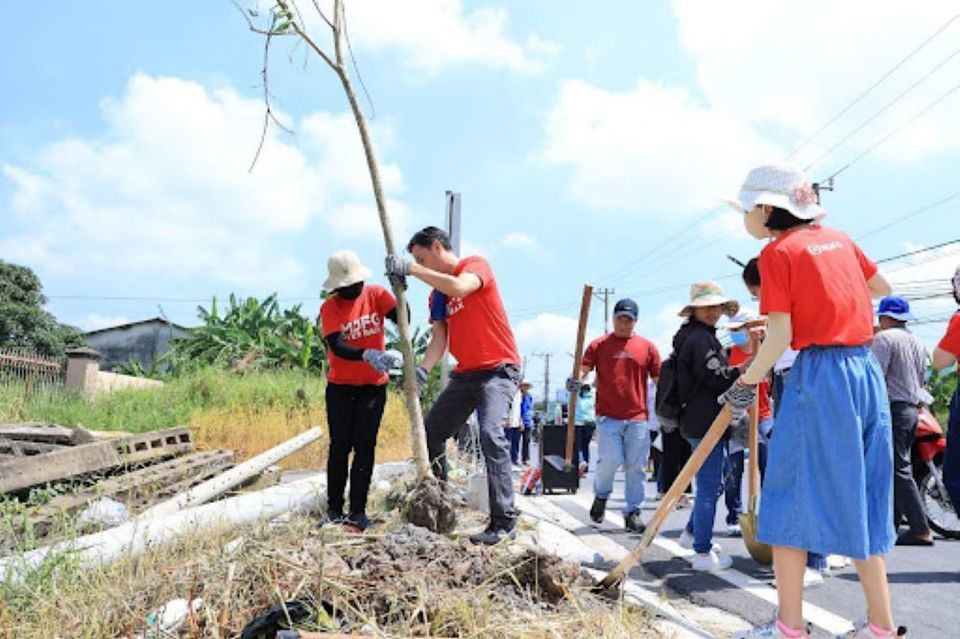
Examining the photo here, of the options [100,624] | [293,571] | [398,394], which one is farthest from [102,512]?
[398,394]

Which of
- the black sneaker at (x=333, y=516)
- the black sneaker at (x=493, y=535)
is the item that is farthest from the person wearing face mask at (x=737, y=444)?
the black sneaker at (x=333, y=516)

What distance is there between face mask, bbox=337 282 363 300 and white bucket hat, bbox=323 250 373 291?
7 cm

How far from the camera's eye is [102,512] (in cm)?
551

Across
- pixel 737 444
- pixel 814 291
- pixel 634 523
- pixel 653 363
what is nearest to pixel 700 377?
pixel 737 444

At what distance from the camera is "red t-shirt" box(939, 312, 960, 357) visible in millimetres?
5434

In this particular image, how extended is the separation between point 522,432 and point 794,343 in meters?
15.0

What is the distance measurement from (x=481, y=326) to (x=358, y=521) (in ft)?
4.84

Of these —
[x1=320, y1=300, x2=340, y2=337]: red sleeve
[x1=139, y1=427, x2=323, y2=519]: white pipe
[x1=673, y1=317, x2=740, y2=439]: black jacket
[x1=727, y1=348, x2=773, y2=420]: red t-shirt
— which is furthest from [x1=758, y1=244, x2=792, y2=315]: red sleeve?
[x1=139, y1=427, x2=323, y2=519]: white pipe

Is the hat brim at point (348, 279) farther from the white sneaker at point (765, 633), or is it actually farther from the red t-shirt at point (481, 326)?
the white sneaker at point (765, 633)

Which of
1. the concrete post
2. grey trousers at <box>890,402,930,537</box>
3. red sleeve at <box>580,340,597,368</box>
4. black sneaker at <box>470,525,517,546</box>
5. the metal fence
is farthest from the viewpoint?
the concrete post

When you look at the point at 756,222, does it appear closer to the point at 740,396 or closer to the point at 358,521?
the point at 740,396

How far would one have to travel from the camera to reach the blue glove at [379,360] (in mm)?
5395

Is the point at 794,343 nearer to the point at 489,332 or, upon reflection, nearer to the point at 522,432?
the point at 489,332

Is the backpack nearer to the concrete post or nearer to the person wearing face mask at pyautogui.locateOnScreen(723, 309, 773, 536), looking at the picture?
the person wearing face mask at pyautogui.locateOnScreen(723, 309, 773, 536)
